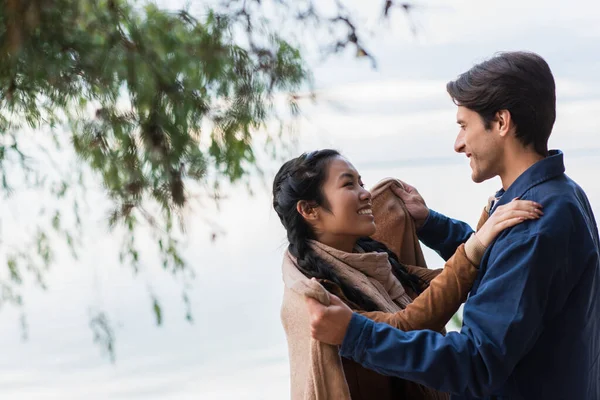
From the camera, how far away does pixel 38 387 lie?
397cm

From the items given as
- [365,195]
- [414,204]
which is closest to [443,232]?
[414,204]

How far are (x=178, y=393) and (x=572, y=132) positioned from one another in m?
2.07

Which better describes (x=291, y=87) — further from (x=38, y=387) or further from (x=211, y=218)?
(x=38, y=387)

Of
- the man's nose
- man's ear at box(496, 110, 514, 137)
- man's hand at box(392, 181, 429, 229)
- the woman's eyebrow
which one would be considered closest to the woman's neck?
the woman's eyebrow

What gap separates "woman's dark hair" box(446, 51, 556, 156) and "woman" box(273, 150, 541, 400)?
0.17m

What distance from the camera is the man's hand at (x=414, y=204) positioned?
6.68ft

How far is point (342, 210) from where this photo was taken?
181 centimetres

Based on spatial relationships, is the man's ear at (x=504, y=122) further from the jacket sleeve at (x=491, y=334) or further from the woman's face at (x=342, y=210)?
the woman's face at (x=342, y=210)

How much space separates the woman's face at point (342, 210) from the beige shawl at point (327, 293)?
0.14 feet

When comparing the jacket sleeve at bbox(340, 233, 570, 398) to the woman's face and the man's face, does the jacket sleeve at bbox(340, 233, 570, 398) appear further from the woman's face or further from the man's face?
the woman's face

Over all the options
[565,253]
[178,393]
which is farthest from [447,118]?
[565,253]

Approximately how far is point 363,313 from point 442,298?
0.16m

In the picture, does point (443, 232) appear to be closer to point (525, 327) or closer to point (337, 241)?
point (337, 241)

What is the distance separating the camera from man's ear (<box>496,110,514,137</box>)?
1.53 m
